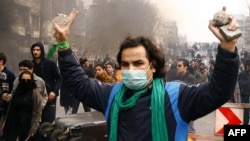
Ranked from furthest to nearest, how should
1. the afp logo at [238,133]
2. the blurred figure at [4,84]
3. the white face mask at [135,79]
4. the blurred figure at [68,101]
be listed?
the blurred figure at [68,101], the blurred figure at [4,84], the afp logo at [238,133], the white face mask at [135,79]

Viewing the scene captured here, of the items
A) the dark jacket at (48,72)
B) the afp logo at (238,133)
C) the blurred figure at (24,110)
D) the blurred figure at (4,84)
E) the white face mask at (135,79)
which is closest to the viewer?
the white face mask at (135,79)

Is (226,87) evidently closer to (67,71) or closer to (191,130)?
(67,71)

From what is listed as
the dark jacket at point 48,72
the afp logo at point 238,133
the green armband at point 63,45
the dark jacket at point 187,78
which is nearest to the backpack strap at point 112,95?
the green armband at point 63,45

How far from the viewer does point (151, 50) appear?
1800 mm

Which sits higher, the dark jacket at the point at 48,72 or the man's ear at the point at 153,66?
the man's ear at the point at 153,66

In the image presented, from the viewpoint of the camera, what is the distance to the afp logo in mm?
3321

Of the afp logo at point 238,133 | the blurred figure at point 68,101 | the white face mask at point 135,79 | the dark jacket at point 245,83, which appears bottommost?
the blurred figure at point 68,101

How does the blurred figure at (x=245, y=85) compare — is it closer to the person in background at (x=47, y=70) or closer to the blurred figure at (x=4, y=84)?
the person in background at (x=47, y=70)

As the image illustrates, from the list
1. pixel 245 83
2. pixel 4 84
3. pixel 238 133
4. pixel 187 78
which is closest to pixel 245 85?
pixel 245 83

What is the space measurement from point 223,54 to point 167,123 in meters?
0.37

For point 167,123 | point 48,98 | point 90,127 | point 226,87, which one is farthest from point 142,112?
point 48,98

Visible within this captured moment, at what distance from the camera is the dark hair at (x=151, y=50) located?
1798 mm

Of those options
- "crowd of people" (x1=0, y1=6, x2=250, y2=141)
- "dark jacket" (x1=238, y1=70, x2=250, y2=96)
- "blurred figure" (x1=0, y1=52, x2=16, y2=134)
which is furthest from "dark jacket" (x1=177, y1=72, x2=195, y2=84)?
"crowd of people" (x1=0, y1=6, x2=250, y2=141)

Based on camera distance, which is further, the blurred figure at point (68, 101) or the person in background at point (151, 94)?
the blurred figure at point (68, 101)
